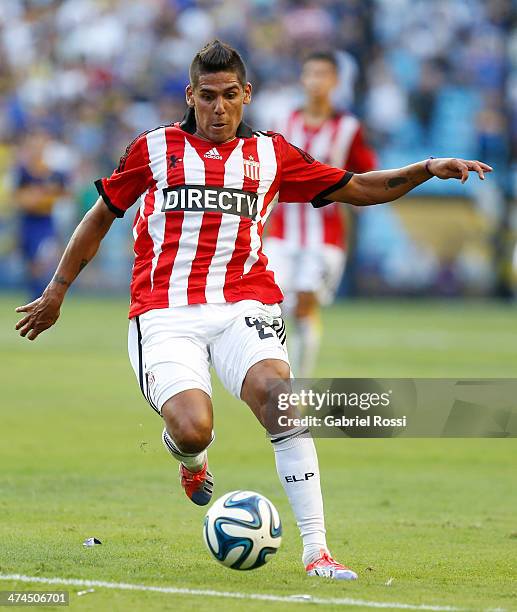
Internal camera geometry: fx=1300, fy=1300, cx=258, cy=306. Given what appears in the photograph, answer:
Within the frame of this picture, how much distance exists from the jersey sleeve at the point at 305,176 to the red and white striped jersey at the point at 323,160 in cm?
539

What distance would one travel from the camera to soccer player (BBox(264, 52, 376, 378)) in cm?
1173

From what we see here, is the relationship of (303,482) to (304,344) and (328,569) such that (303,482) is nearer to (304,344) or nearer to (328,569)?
(328,569)

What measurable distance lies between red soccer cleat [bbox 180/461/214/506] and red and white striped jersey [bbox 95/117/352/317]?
90cm

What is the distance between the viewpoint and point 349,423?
8547 millimetres

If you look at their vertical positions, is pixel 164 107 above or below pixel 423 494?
above

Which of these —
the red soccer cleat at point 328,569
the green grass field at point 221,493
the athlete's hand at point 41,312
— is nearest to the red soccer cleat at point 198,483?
the green grass field at point 221,493

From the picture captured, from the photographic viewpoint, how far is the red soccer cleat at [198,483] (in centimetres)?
634

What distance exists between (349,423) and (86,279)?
1647cm

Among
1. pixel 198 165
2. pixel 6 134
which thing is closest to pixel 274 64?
pixel 6 134

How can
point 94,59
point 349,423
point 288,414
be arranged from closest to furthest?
point 288,414, point 349,423, point 94,59

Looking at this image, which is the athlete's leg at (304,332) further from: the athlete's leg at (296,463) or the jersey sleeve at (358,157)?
the athlete's leg at (296,463)

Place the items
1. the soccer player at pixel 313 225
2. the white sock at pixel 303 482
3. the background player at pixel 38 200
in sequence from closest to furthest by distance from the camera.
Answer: the white sock at pixel 303 482 → the soccer player at pixel 313 225 → the background player at pixel 38 200

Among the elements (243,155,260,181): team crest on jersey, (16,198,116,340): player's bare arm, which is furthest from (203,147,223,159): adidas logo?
(16,198,116,340): player's bare arm

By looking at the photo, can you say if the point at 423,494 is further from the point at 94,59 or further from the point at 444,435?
the point at 94,59
